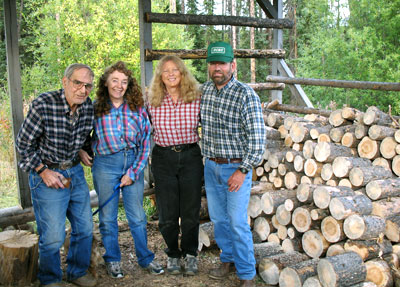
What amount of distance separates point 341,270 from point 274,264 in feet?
2.17

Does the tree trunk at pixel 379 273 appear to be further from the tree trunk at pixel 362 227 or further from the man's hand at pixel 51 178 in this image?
the man's hand at pixel 51 178

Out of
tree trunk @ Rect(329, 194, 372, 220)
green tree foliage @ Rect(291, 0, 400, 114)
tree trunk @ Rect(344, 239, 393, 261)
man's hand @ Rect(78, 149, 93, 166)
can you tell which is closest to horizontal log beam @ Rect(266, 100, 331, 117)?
tree trunk @ Rect(329, 194, 372, 220)

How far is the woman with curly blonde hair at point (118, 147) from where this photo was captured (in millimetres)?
3549

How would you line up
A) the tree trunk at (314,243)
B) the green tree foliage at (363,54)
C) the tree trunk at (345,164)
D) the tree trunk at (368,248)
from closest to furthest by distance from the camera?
the tree trunk at (368,248) < the tree trunk at (314,243) < the tree trunk at (345,164) < the green tree foliage at (363,54)

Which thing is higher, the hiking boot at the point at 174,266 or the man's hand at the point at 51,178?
the man's hand at the point at 51,178

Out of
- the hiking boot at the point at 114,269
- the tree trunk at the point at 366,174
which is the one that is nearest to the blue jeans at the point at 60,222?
the hiking boot at the point at 114,269

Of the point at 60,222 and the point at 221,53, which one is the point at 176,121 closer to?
the point at 221,53

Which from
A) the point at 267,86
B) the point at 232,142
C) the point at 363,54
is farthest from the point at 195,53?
the point at 363,54

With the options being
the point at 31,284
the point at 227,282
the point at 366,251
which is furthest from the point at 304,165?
the point at 31,284

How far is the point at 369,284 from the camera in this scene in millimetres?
3584

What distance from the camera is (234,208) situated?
351 cm

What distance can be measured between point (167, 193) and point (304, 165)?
1.81 meters

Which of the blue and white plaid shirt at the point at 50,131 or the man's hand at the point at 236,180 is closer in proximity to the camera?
the blue and white plaid shirt at the point at 50,131

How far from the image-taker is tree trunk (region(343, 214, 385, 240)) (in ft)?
12.2
